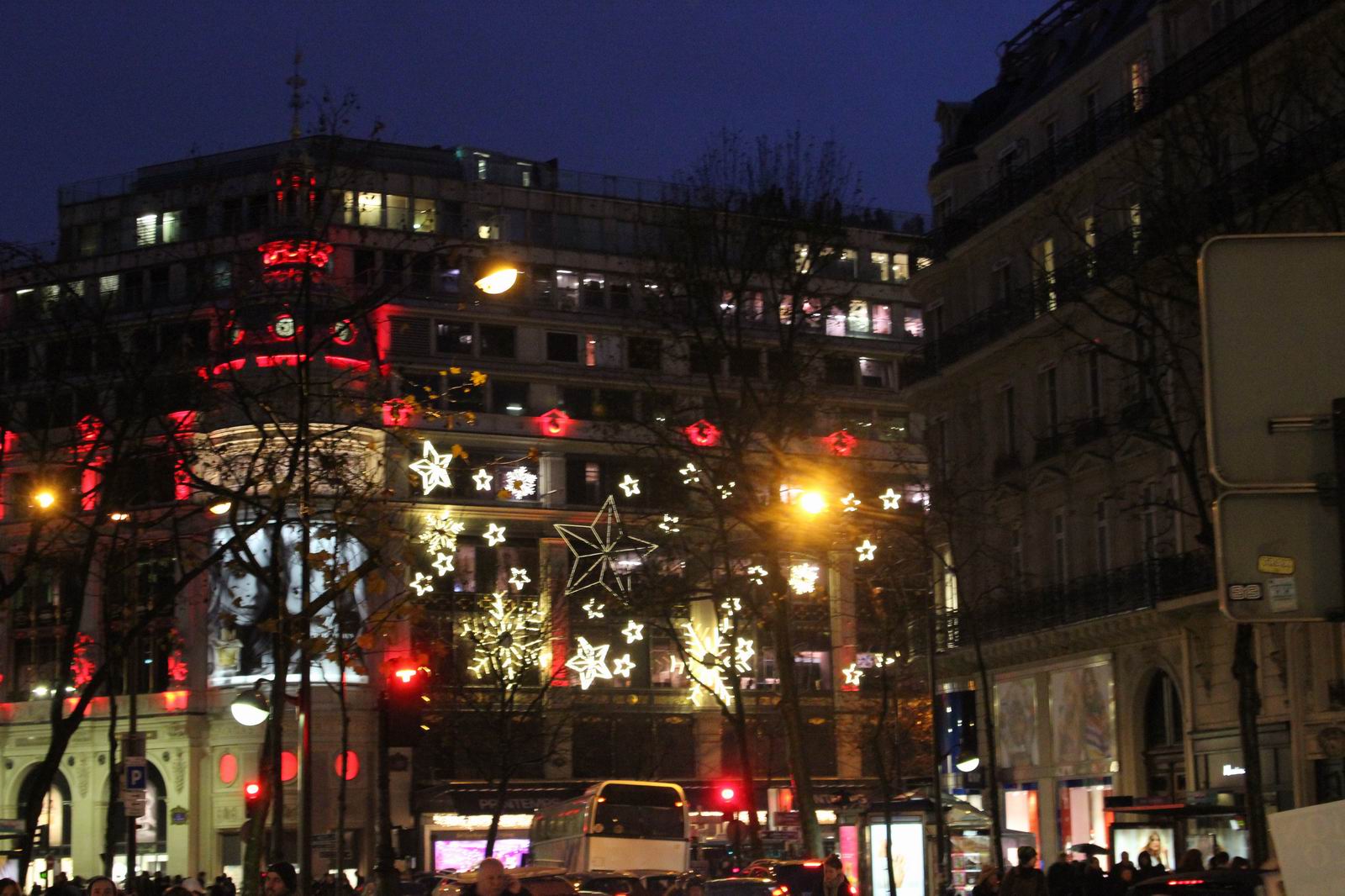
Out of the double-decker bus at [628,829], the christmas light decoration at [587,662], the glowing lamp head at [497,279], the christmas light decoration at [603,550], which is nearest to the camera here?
the glowing lamp head at [497,279]

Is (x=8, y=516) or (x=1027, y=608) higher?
(x=8, y=516)

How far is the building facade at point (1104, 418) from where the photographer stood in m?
31.8

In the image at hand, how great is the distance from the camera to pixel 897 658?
2608 inches

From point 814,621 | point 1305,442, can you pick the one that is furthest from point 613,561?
point 1305,442

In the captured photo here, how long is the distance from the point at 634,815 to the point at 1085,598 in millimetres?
10301

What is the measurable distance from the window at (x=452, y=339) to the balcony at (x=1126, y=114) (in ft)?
98.3

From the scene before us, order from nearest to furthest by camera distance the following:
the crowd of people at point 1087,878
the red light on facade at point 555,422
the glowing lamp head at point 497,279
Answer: the glowing lamp head at point 497,279 → the crowd of people at point 1087,878 → the red light on facade at point 555,422

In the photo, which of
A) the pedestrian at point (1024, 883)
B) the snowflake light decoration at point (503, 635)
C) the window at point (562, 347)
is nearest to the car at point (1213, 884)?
the pedestrian at point (1024, 883)

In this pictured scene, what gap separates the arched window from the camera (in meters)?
38.6

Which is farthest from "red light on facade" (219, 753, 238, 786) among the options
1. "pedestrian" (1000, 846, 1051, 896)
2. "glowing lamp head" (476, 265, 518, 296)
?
"glowing lamp head" (476, 265, 518, 296)

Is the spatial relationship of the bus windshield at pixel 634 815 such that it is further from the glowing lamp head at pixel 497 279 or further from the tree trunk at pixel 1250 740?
the glowing lamp head at pixel 497 279

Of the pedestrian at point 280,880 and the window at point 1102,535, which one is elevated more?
the window at point 1102,535

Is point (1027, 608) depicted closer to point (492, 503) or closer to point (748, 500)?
point (748, 500)

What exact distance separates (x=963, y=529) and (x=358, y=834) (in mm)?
32400
